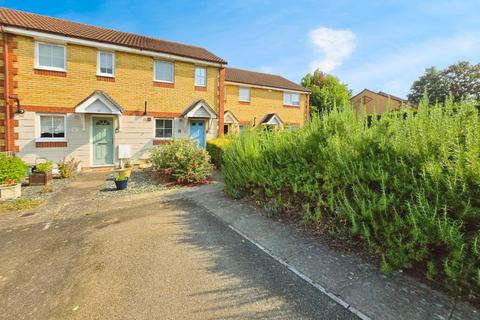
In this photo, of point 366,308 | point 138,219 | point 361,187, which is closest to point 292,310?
point 366,308

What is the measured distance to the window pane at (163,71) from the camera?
44.6 ft

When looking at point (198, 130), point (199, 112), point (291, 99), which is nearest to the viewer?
point (199, 112)

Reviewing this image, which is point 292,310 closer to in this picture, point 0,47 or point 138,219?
point 138,219

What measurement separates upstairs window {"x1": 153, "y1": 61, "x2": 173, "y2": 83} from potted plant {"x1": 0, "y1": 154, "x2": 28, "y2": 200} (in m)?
7.85

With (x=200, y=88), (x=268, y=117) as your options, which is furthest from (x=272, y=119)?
(x=200, y=88)

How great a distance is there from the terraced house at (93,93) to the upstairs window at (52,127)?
0.12ft

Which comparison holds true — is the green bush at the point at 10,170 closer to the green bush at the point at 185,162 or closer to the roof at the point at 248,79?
the green bush at the point at 185,162

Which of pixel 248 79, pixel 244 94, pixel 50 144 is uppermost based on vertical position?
pixel 248 79

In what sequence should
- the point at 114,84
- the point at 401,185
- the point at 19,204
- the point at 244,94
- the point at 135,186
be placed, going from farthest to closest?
the point at 244,94 < the point at 114,84 < the point at 135,186 < the point at 19,204 < the point at 401,185

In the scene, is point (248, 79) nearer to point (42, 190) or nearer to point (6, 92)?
point (6, 92)

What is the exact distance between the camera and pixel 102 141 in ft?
39.9

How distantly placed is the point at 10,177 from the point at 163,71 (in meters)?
8.87

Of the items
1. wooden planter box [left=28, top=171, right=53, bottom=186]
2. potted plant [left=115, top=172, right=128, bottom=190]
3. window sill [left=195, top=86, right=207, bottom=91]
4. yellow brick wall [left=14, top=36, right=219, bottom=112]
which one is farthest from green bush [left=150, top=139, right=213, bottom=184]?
window sill [left=195, top=86, right=207, bottom=91]

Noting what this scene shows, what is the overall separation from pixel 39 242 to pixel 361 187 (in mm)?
5546
